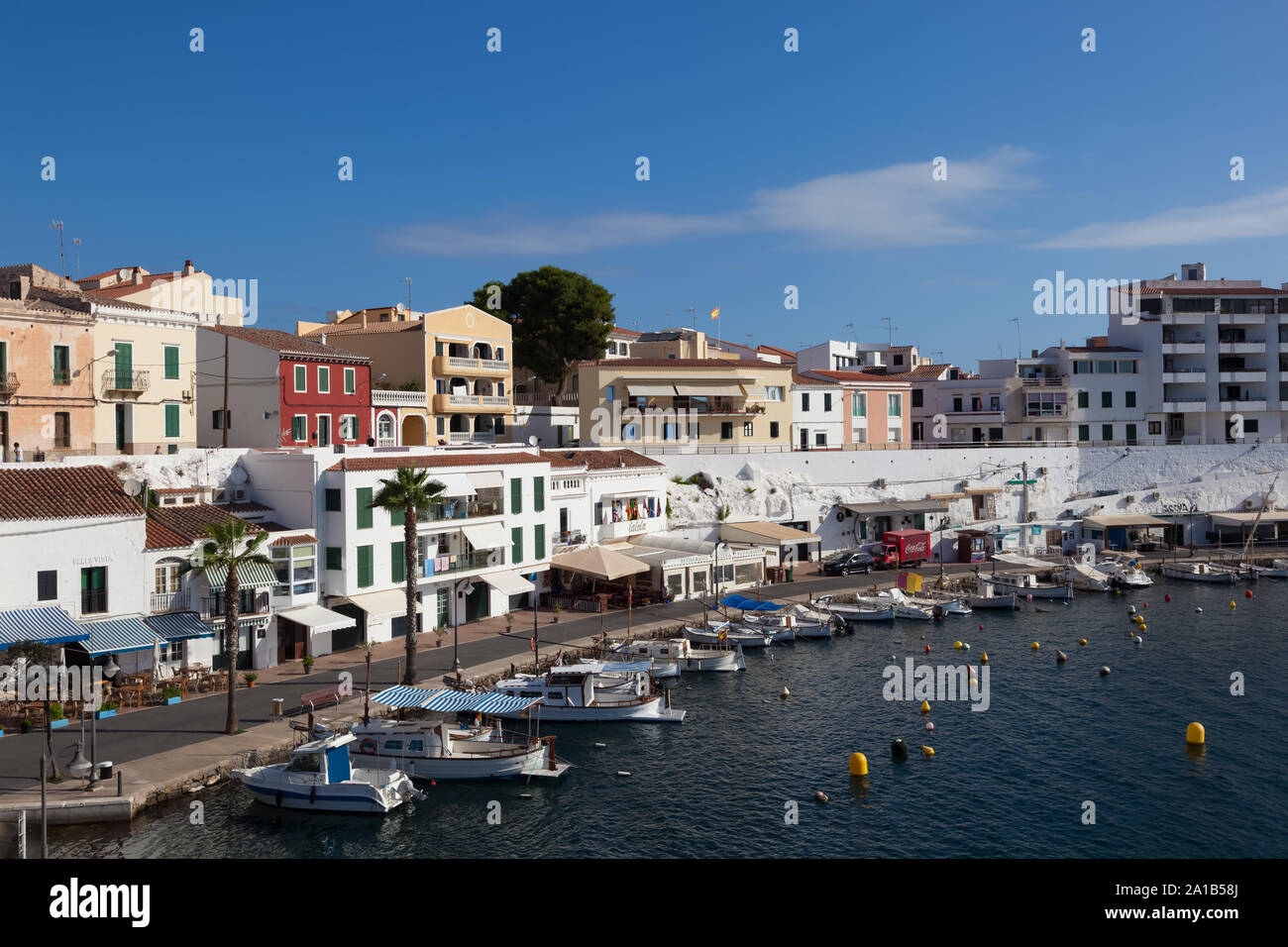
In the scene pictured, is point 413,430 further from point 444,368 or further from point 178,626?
point 178,626

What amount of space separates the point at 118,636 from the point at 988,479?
66563mm

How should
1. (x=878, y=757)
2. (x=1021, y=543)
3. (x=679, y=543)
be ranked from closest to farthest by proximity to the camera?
(x=878, y=757) < (x=679, y=543) < (x=1021, y=543)

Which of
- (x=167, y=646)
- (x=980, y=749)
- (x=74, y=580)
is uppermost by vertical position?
(x=74, y=580)

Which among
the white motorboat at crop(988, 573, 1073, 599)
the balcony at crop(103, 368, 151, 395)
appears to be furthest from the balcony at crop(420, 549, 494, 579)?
the white motorboat at crop(988, 573, 1073, 599)

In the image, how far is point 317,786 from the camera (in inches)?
1169

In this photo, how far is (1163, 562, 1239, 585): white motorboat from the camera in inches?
2776

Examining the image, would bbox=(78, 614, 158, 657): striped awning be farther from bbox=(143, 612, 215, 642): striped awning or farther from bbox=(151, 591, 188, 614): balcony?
bbox=(151, 591, 188, 614): balcony

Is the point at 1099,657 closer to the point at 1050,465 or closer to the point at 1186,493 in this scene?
the point at 1050,465

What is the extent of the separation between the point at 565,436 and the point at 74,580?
48108 millimetres

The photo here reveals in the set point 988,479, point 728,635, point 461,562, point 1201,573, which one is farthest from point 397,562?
point 1201,573

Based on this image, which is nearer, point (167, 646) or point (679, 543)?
point (167, 646)

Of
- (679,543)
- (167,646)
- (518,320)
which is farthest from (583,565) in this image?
(518,320)
